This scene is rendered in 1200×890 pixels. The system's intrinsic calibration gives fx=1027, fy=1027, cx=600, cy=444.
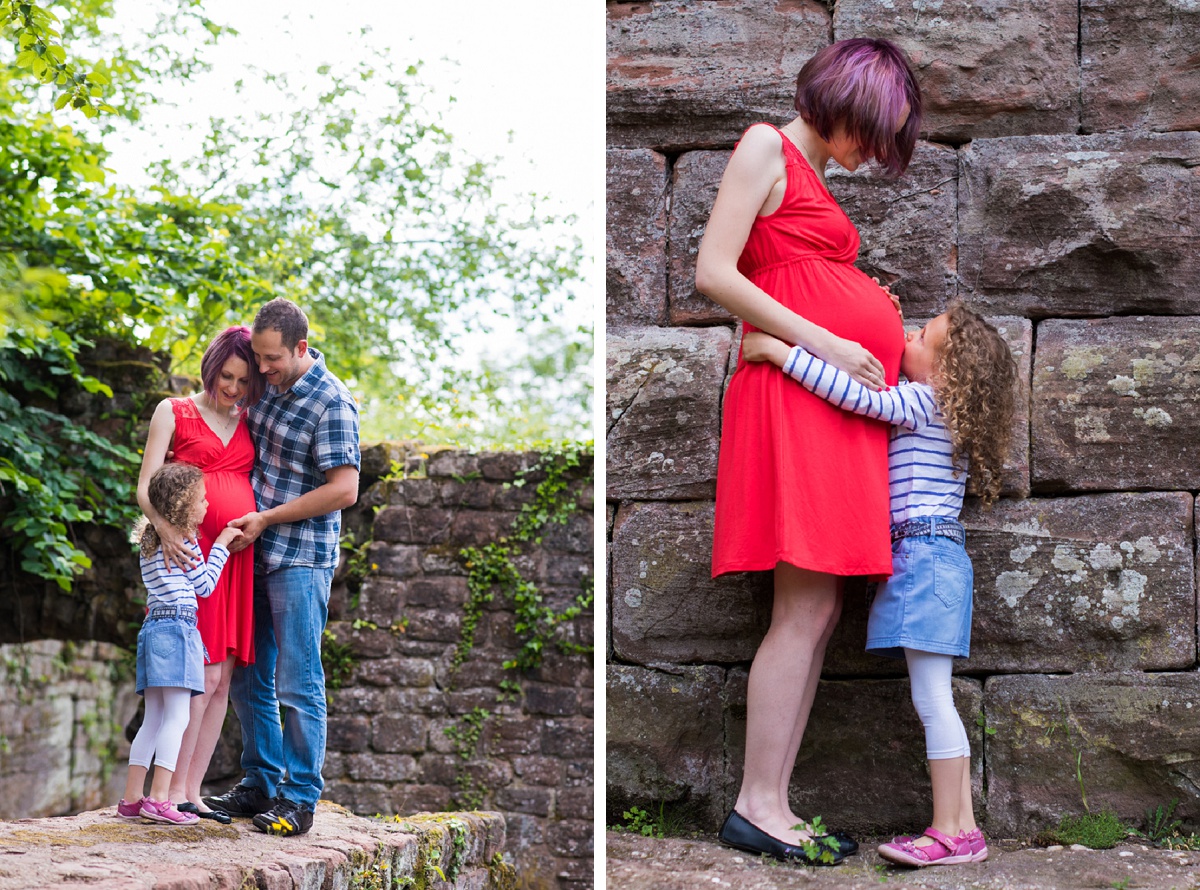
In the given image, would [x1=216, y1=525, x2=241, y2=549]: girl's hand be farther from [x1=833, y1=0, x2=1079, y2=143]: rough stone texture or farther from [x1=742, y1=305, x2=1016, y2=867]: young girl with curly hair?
[x1=833, y1=0, x2=1079, y2=143]: rough stone texture

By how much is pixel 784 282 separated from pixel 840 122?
17.6 inches

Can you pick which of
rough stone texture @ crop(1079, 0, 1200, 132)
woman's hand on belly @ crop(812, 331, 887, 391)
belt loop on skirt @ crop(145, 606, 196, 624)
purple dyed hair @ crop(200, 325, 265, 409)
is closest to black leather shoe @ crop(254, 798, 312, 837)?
belt loop on skirt @ crop(145, 606, 196, 624)

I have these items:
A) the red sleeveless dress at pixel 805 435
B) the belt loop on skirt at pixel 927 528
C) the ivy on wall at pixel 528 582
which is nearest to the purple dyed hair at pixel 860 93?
the red sleeveless dress at pixel 805 435

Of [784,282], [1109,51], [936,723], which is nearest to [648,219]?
[784,282]

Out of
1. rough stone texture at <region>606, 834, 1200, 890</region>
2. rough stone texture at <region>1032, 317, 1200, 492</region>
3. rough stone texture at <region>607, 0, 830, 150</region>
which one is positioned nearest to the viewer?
rough stone texture at <region>606, 834, 1200, 890</region>

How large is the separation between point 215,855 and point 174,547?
0.90 m

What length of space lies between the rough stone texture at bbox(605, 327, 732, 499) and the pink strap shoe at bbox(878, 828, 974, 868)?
110 centimetres

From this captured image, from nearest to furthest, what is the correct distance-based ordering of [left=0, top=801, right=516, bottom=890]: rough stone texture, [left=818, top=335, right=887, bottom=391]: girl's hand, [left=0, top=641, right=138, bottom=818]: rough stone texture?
[left=0, top=801, right=516, bottom=890]: rough stone texture
[left=818, top=335, right=887, bottom=391]: girl's hand
[left=0, top=641, right=138, bottom=818]: rough stone texture

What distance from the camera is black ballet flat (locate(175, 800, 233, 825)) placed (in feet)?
10.4

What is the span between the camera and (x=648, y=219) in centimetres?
326

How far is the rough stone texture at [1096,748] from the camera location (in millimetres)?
2793

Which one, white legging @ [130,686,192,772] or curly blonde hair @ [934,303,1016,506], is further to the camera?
white legging @ [130,686,192,772]

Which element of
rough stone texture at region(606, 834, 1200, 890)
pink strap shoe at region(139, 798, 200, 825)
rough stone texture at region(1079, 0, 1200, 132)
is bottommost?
pink strap shoe at region(139, 798, 200, 825)

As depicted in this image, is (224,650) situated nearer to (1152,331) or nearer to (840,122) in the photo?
(840,122)
